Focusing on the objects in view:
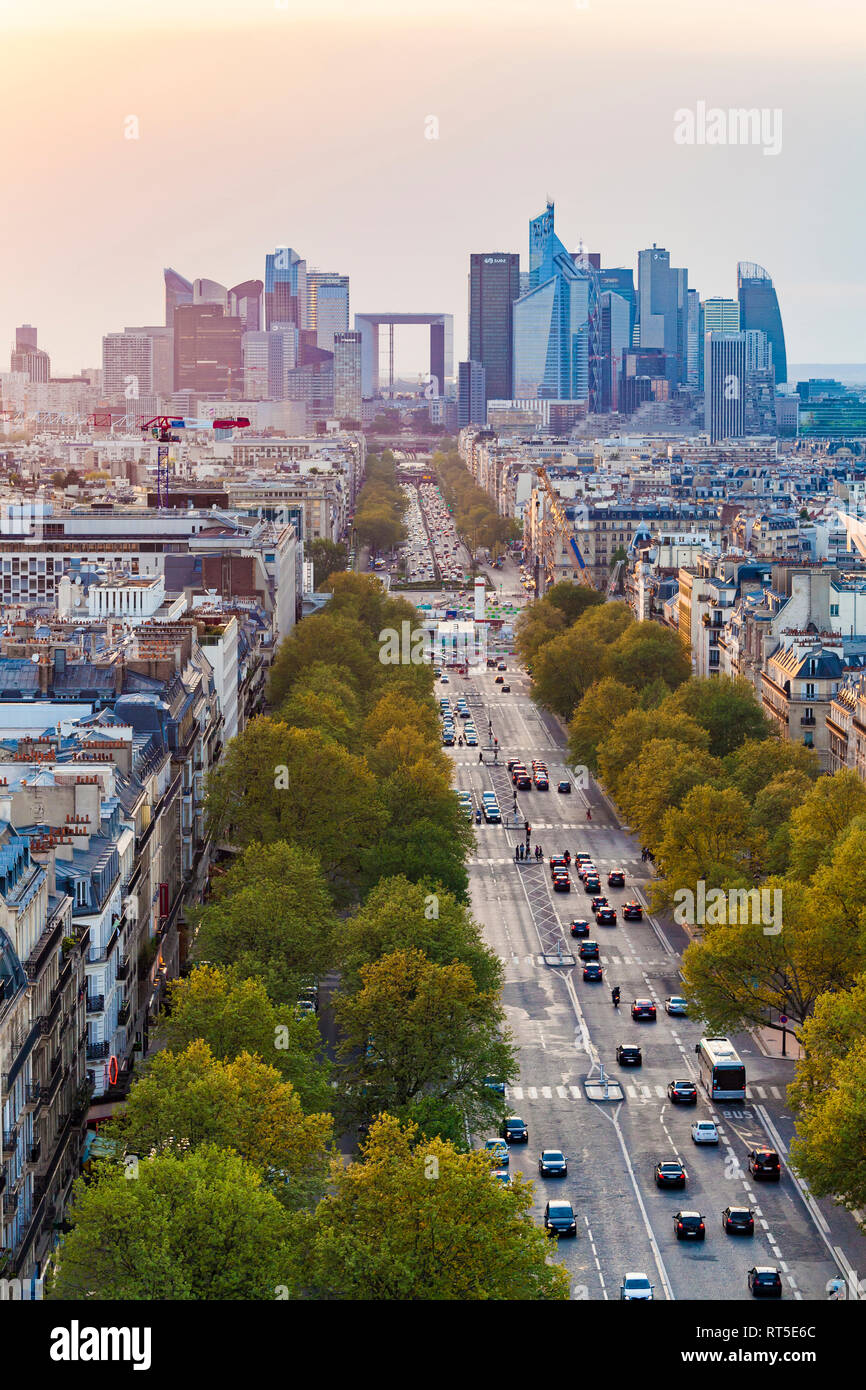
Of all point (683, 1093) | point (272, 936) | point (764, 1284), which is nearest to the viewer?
point (764, 1284)

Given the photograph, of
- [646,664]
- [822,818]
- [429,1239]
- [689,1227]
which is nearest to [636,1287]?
[689,1227]

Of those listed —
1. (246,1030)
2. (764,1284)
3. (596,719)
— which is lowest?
(764,1284)

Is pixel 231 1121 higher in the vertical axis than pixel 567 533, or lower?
lower

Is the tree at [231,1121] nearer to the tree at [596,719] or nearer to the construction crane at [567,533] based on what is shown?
the tree at [596,719]

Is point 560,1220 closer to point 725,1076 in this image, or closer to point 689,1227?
point 689,1227

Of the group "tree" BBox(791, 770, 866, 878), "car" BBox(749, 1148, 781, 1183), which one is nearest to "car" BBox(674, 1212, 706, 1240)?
"car" BBox(749, 1148, 781, 1183)

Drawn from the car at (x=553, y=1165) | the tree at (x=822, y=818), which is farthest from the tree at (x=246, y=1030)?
the tree at (x=822, y=818)
